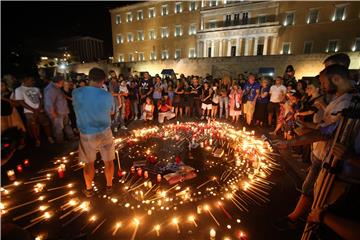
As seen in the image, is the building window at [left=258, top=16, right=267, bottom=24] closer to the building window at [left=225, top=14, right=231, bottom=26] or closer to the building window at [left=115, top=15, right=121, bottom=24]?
the building window at [left=225, top=14, right=231, bottom=26]

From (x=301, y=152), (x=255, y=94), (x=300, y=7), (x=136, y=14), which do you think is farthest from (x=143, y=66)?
(x=301, y=152)

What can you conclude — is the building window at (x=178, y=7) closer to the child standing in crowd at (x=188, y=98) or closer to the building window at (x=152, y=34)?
the building window at (x=152, y=34)

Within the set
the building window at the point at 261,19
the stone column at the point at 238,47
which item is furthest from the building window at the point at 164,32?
the building window at the point at 261,19

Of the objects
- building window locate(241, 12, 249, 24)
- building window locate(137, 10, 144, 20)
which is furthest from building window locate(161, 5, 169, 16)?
building window locate(241, 12, 249, 24)

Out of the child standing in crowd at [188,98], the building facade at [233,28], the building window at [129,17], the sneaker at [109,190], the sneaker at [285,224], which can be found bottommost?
the sneaker at [285,224]

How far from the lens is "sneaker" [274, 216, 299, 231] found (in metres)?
3.29

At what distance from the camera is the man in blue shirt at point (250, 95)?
8765 millimetres

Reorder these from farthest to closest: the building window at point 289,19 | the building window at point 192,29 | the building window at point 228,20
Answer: the building window at point 192,29
the building window at point 228,20
the building window at point 289,19

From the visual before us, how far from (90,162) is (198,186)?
2.38 m

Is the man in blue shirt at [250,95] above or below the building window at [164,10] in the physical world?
below

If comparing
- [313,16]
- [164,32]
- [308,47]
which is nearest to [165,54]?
[164,32]

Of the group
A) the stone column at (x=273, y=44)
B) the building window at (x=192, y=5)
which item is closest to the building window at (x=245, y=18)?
the stone column at (x=273, y=44)

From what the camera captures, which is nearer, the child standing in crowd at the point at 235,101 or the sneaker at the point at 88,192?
the sneaker at the point at 88,192

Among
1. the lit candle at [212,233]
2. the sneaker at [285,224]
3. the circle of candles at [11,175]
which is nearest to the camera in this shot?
the lit candle at [212,233]
